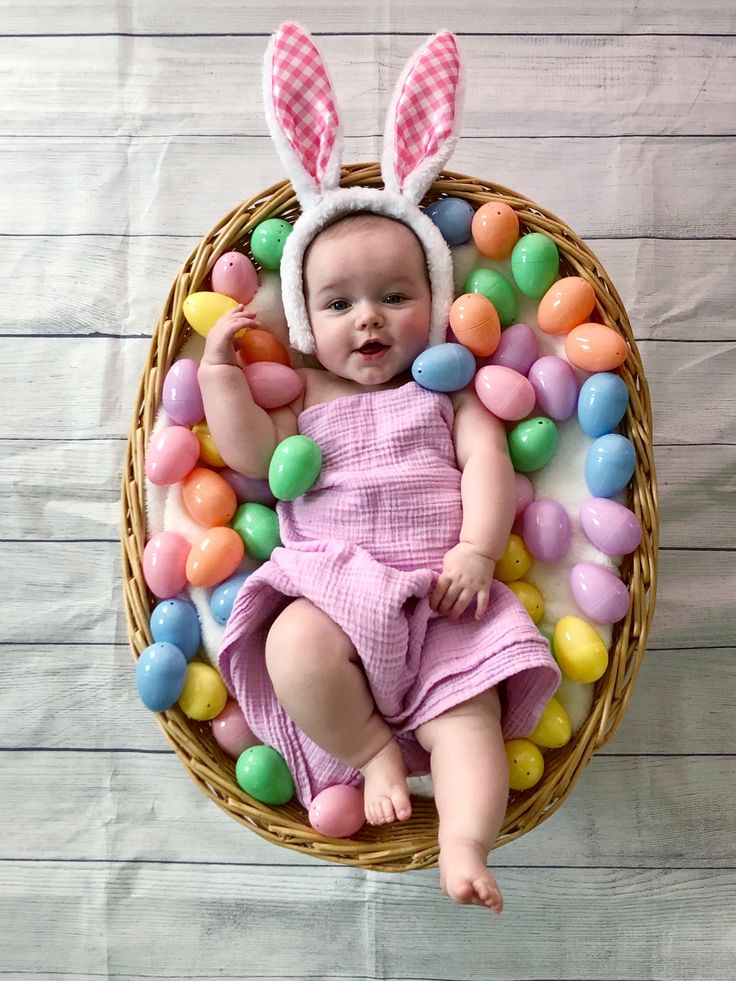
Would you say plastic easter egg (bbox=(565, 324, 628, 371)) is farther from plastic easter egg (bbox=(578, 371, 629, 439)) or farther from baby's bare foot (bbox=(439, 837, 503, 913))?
baby's bare foot (bbox=(439, 837, 503, 913))

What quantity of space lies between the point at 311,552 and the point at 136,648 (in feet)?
0.82

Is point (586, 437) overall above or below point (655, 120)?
below

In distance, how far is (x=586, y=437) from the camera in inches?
42.8

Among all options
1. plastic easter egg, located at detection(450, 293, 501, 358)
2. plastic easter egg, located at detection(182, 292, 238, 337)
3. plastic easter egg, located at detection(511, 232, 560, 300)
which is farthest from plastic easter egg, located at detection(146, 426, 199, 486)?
plastic easter egg, located at detection(511, 232, 560, 300)

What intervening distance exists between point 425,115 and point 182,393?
44 centimetres

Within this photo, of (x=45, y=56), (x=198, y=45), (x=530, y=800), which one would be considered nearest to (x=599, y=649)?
(x=530, y=800)

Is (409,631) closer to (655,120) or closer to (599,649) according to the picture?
(599,649)

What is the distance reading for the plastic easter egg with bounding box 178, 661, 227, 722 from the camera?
1.02 metres

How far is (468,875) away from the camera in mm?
826

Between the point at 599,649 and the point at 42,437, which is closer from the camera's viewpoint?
the point at 599,649

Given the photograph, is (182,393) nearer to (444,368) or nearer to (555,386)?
(444,368)

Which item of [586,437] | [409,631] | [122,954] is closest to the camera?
[409,631]

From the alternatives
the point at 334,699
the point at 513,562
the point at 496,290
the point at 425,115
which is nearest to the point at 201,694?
the point at 334,699

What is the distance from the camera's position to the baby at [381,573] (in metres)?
0.93
